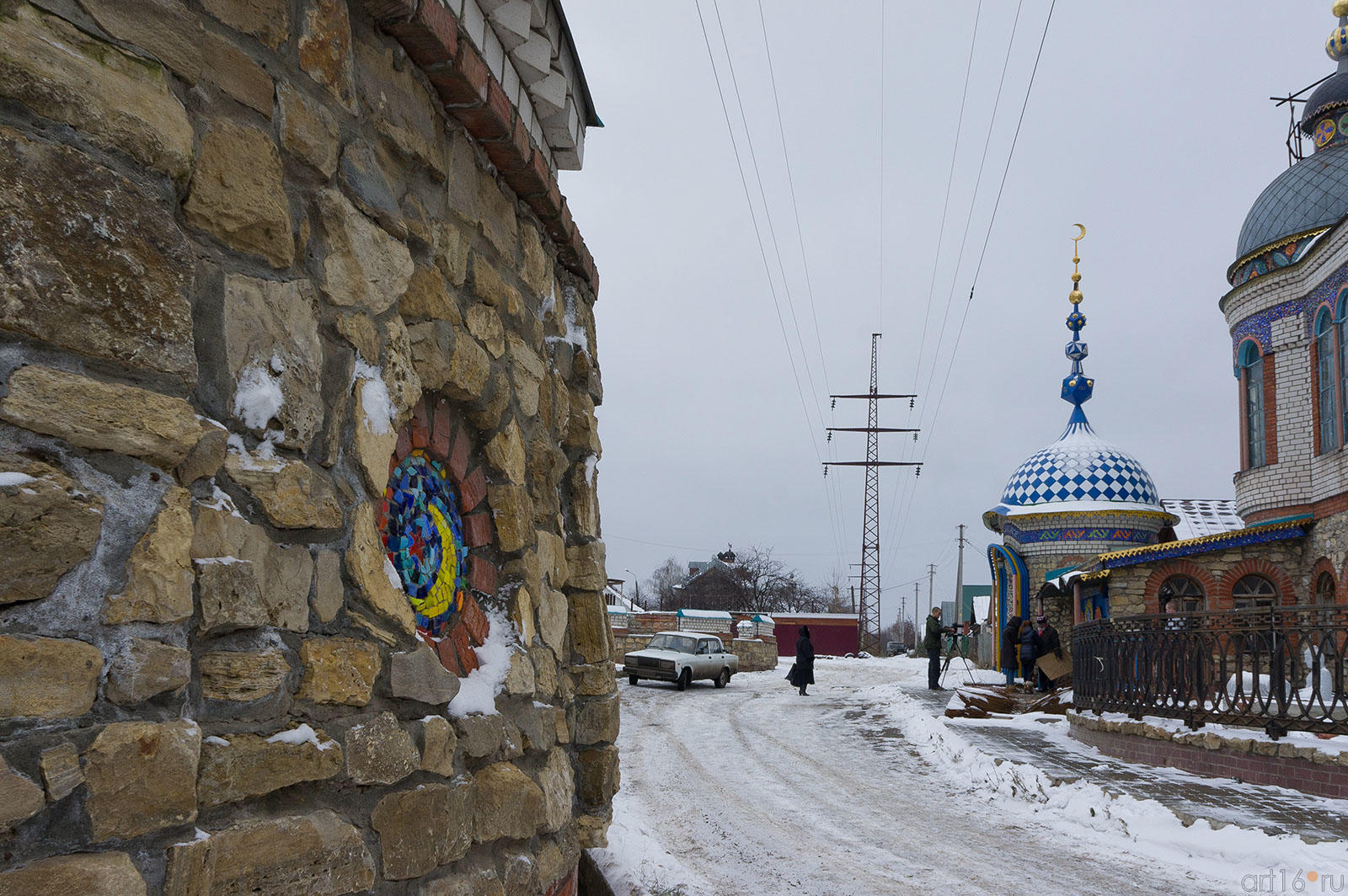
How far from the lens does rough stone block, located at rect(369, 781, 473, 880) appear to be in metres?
2.37

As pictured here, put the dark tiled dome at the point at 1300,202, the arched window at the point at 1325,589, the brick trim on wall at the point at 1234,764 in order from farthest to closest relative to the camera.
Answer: the dark tiled dome at the point at 1300,202
the arched window at the point at 1325,589
the brick trim on wall at the point at 1234,764

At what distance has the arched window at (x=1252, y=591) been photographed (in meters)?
15.8

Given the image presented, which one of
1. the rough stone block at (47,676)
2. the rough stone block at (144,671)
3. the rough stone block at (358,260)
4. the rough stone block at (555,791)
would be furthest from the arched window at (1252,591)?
the rough stone block at (47,676)

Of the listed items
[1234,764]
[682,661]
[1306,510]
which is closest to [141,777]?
[1234,764]

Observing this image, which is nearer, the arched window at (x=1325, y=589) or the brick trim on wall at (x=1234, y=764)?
the brick trim on wall at (x=1234, y=764)

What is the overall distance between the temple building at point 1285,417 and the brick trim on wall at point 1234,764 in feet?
21.1

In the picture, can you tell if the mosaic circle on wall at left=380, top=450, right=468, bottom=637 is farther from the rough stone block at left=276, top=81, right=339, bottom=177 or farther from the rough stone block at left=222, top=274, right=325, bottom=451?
the rough stone block at left=276, top=81, right=339, bottom=177

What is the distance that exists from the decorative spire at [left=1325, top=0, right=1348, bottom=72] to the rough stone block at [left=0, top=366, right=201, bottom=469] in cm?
2193

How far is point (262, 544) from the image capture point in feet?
6.79

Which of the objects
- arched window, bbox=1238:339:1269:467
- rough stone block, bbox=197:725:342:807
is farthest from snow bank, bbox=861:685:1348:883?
arched window, bbox=1238:339:1269:467

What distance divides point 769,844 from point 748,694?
12.8m

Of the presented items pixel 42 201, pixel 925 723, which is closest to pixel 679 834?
pixel 42 201

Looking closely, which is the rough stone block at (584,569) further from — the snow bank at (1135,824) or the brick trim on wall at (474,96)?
the snow bank at (1135,824)

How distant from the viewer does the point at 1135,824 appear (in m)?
6.75
